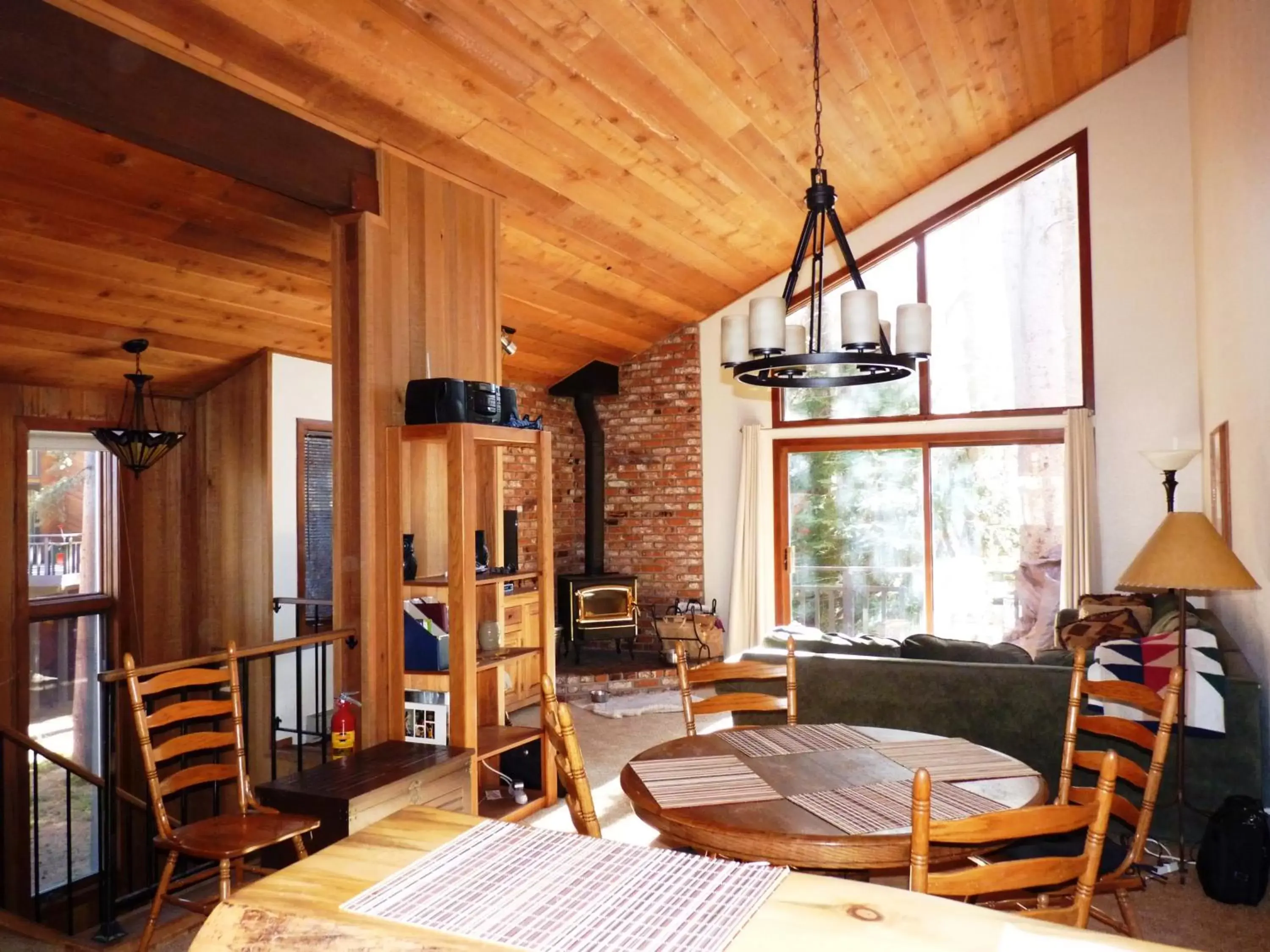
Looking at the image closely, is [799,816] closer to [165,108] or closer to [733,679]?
[733,679]

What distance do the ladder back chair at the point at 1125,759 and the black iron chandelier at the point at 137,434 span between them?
471 cm

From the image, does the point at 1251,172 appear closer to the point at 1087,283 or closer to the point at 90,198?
the point at 1087,283

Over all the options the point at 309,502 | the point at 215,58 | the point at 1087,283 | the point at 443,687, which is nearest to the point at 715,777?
the point at 443,687

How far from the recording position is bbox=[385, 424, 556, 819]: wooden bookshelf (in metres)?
3.75

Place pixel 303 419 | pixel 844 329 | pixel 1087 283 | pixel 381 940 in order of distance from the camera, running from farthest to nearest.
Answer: pixel 1087 283, pixel 303 419, pixel 844 329, pixel 381 940

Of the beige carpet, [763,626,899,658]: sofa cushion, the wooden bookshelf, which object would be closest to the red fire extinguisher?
the wooden bookshelf

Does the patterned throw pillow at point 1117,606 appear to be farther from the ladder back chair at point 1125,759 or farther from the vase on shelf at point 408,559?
the vase on shelf at point 408,559

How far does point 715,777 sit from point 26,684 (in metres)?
4.66

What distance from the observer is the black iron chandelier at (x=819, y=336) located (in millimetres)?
3102

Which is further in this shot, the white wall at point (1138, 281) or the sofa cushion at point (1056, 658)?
the white wall at point (1138, 281)

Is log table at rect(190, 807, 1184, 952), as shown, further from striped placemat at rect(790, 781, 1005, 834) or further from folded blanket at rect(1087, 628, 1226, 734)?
folded blanket at rect(1087, 628, 1226, 734)

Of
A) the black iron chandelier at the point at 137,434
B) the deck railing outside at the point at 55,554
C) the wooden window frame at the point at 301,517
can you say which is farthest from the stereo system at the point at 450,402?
the deck railing outside at the point at 55,554

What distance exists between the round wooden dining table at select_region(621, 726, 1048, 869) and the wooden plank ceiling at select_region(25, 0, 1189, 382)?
112 inches

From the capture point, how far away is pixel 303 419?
6.07 meters
